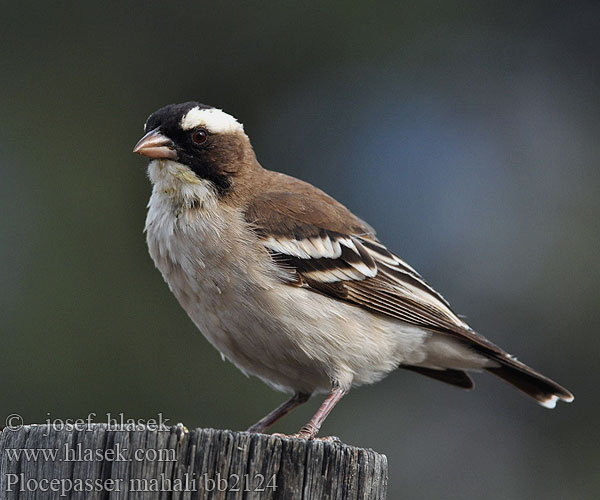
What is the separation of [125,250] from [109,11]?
4362 millimetres

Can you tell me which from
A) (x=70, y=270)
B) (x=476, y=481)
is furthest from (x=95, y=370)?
(x=476, y=481)

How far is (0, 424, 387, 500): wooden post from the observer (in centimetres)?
369

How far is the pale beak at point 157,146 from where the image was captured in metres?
6.37

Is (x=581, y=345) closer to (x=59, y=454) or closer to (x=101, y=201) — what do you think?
(x=101, y=201)

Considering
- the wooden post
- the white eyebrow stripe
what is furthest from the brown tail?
the wooden post

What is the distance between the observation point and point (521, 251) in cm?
1346

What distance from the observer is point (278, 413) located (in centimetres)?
686

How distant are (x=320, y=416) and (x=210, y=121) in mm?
2448

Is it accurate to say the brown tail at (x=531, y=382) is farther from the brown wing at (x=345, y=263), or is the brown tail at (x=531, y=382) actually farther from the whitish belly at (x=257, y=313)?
the whitish belly at (x=257, y=313)

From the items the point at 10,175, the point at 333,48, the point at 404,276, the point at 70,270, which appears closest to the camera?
the point at 404,276

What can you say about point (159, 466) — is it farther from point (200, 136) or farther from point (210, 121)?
point (210, 121)

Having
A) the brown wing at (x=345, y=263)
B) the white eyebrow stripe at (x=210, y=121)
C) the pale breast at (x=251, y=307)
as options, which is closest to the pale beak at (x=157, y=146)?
the white eyebrow stripe at (x=210, y=121)

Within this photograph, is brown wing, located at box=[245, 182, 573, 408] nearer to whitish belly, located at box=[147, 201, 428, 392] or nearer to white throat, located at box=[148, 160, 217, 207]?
whitish belly, located at box=[147, 201, 428, 392]

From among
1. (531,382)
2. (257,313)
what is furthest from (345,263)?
(531,382)
